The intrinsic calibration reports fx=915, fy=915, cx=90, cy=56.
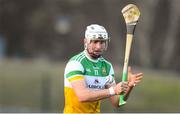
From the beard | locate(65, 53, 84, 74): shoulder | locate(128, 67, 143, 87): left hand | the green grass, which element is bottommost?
the green grass

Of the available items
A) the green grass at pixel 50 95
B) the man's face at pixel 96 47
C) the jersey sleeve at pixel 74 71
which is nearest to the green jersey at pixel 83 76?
the jersey sleeve at pixel 74 71

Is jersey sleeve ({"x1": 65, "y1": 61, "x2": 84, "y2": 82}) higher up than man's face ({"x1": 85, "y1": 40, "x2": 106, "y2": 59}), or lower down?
lower down

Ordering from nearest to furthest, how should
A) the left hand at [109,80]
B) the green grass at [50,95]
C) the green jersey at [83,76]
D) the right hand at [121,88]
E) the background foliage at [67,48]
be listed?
the right hand at [121,88] < the green jersey at [83,76] < the left hand at [109,80] < the green grass at [50,95] < the background foliage at [67,48]

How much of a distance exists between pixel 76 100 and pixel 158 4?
35031 mm

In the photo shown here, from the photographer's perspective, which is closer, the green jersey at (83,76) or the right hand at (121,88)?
the right hand at (121,88)

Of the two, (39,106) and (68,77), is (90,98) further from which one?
(39,106)

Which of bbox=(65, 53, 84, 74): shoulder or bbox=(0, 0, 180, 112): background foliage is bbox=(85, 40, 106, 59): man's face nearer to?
bbox=(65, 53, 84, 74): shoulder

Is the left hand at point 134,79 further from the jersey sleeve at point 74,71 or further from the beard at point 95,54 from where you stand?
the jersey sleeve at point 74,71

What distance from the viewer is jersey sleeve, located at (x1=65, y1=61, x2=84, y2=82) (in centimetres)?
970

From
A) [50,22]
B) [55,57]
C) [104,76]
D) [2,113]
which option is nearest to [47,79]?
[2,113]

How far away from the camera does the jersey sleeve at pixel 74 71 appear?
970cm

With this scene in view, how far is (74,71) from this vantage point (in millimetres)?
9719

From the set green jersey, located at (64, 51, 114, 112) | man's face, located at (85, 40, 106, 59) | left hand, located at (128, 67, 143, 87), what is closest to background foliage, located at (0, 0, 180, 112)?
green jersey, located at (64, 51, 114, 112)

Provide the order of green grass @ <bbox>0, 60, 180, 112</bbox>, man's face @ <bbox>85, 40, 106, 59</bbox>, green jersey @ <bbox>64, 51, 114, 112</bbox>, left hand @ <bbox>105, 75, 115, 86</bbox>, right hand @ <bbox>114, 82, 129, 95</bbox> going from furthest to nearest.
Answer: green grass @ <bbox>0, 60, 180, 112</bbox> < left hand @ <bbox>105, 75, 115, 86</bbox> < green jersey @ <bbox>64, 51, 114, 112</bbox> < man's face @ <bbox>85, 40, 106, 59</bbox> < right hand @ <bbox>114, 82, 129, 95</bbox>
